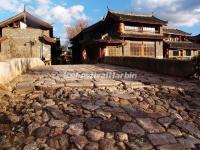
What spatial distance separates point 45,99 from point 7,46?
84.7 feet

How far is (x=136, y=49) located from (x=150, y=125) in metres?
26.3

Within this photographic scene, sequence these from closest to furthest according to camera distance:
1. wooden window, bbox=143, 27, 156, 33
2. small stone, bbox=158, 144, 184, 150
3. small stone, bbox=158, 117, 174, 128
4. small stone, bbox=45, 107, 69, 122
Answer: small stone, bbox=158, 144, 184, 150 < small stone, bbox=45, 107, 69, 122 < small stone, bbox=158, 117, 174, 128 < wooden window, bbox=143, 27, 156, 33

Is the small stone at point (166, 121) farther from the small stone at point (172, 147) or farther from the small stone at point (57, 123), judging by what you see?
the small stone at point (57, 123)

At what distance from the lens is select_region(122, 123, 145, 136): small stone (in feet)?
15.6

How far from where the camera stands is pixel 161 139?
4629mm

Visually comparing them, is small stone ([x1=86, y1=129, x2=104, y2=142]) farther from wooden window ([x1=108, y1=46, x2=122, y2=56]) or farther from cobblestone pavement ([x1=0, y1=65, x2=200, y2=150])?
wooden window ([x1=108, y1=46, x2=122, y2=56])

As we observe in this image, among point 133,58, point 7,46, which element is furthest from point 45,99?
point 7,46

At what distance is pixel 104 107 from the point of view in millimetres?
5738

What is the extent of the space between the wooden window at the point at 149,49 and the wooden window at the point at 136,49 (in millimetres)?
761

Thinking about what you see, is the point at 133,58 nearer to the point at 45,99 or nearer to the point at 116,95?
the point at 116,95

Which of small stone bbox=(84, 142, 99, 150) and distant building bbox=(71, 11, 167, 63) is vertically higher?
distant building bbox=(71, 11, 167, 63)

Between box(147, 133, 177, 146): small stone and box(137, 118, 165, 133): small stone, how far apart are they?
0.16 m

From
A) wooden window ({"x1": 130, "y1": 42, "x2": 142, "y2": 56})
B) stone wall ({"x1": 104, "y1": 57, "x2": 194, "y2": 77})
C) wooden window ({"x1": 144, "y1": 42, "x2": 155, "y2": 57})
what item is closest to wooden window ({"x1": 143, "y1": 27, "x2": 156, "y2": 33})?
wooden window ({"x1": 144, "y1": 42, "x2": 155, "y2": 57})

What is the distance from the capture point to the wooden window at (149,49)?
3146cm
